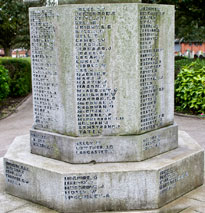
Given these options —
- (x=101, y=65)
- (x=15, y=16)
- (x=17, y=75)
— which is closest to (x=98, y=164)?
(x=101, y=65)

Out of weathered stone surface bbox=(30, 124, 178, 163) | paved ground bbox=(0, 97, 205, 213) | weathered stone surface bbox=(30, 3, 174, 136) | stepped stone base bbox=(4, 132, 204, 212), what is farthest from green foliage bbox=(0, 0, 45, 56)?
stepped stone base bbox=(4, 132, 204, 212)

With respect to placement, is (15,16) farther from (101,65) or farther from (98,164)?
(98,164)

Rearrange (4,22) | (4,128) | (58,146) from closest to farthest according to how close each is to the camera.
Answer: (58,146), (4,128), (4,22)

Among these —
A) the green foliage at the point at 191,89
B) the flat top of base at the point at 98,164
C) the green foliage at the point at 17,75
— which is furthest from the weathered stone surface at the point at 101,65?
the green foliage at the point at 17,75

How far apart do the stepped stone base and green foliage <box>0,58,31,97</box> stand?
1229 cm

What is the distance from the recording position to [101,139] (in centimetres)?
493

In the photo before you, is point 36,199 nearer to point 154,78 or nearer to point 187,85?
point 154,78

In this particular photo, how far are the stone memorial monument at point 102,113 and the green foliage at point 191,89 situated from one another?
22.1 feet

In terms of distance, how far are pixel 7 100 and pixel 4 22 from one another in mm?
5330

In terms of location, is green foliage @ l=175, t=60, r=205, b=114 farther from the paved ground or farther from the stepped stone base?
the stepped stone base

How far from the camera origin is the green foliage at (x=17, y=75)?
660 inches

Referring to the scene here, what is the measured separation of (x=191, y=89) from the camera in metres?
11.9

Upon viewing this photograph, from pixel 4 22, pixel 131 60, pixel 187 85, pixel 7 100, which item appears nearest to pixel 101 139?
pixel 131 60

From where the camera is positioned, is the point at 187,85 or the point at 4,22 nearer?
the point at 187,85
